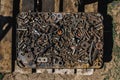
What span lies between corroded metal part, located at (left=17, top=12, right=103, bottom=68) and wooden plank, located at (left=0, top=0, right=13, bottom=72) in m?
0.40

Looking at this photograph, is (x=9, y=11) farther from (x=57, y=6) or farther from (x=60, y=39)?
(x=60, y=39)

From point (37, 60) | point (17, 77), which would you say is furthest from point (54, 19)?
point (17, 77)

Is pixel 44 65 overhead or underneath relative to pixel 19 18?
underneath

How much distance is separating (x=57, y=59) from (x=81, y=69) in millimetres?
828

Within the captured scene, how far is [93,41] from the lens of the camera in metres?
7.64

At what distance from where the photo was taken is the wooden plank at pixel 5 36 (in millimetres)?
7828

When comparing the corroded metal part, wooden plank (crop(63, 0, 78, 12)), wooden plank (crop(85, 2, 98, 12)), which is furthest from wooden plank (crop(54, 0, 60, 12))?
wooden plank (crop(85, 2, 98, 12))

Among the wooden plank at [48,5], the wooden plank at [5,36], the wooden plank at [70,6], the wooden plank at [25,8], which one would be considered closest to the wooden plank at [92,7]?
the wooden plank at [70,6]

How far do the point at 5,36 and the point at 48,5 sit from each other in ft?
4.58

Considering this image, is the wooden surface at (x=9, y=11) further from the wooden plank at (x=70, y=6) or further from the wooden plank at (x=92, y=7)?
the wooden plank at (x=92, y=7)

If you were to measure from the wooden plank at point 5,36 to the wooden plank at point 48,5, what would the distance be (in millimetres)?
866

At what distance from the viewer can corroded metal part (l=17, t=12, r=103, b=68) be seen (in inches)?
297

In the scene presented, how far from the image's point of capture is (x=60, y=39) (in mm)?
7602

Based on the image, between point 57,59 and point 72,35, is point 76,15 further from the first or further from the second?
point 57,59
